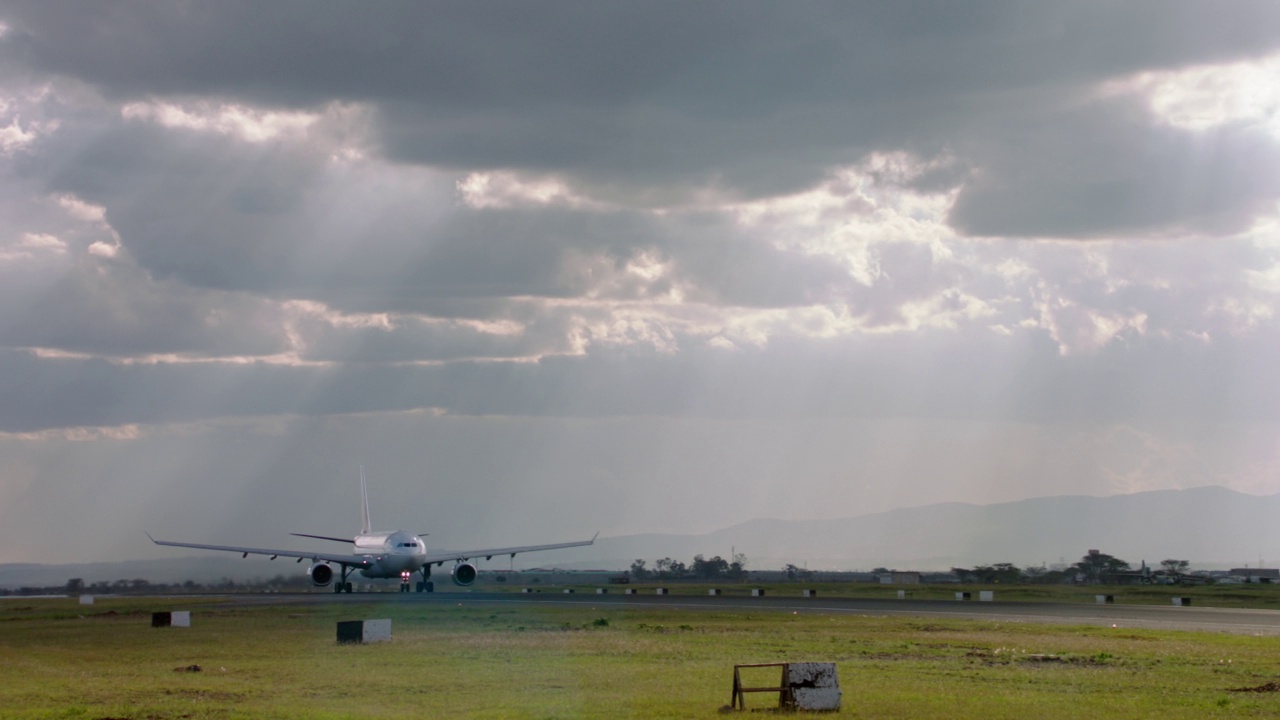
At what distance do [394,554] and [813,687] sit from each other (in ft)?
260

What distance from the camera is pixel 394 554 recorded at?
105250 millimetres

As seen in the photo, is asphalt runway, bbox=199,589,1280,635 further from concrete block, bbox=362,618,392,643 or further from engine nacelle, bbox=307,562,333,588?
concrete block, bbox=362,618,392,643

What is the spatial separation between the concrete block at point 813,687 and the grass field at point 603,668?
66 centimetres

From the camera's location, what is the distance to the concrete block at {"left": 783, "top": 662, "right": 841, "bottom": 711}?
30094 mm

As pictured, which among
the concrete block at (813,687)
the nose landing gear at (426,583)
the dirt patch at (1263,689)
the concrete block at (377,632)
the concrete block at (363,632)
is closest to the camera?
the concrete block at (813,687)

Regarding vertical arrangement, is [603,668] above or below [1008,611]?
above

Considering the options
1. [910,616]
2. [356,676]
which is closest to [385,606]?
[910,616]

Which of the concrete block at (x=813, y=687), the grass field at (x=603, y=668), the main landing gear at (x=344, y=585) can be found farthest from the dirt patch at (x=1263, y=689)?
the main landing gear at (x=344, y=585)

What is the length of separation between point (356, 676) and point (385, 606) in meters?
48.3

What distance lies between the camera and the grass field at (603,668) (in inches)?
1267

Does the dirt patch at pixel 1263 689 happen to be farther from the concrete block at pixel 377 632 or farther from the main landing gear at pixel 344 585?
the main landing gear at pixel 344 585

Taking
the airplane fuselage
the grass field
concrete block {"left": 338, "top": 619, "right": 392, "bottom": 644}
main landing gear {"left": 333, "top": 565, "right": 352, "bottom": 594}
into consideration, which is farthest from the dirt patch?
main landing gear {"left": 333, "top": 565, "right": 352, "bottom": 594}

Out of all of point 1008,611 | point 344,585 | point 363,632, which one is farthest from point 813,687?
point 344,585

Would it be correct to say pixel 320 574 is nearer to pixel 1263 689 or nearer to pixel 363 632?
pixel 363 632
